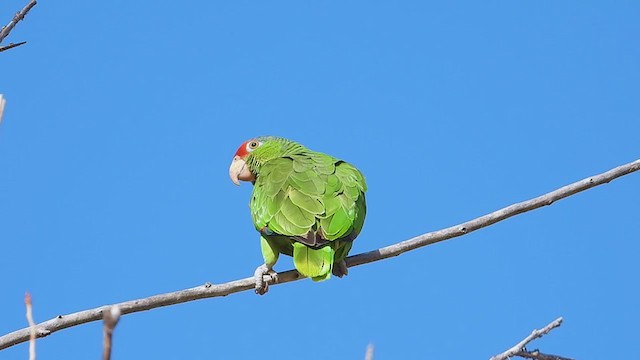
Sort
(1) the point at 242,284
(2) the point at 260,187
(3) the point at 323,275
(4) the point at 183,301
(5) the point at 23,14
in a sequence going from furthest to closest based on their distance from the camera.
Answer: (2) the point at 260,187 < (3) the point at 323,275 < (1) the point at 242,284 < (4) the point at 183,301 < (5) the point at 23,14

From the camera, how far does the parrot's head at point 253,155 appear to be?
6898mm

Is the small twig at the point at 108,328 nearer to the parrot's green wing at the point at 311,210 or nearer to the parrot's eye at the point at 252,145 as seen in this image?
the parrot's green wing at the point at 311,210

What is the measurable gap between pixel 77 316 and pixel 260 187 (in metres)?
2.49

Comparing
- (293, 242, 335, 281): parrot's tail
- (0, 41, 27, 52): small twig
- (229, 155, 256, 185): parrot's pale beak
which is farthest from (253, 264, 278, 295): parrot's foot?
(0, 41, 27, 52): small twig

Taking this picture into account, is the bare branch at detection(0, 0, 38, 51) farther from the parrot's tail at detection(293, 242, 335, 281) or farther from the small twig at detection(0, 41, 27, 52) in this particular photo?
the parrot's tail at detection(293, 242, 335, 281)

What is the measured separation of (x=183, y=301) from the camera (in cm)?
410

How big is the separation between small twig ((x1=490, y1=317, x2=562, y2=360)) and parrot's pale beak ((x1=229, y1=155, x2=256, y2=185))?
13.8 feet

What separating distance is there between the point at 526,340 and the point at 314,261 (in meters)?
2.24

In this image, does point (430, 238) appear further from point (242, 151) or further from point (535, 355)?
point (242, 151)

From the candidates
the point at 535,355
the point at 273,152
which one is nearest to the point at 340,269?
the point at 273,152

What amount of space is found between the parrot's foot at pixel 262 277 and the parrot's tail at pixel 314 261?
19 centimetres

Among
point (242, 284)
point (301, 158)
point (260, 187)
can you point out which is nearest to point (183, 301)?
point (242, 284)

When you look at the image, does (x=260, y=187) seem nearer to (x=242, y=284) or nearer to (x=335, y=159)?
(x=335, y=159)

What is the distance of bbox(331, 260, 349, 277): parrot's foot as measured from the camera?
5.23m
